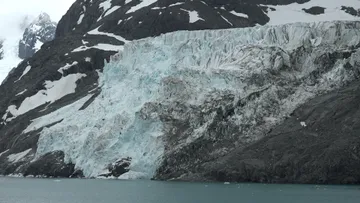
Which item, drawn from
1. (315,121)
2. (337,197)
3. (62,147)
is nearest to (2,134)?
(62,147)

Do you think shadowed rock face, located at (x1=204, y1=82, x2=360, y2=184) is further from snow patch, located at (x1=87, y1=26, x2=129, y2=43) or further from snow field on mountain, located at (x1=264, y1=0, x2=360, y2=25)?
snow patch, located at (x1=87, y1=26, x2=129, y2=43)

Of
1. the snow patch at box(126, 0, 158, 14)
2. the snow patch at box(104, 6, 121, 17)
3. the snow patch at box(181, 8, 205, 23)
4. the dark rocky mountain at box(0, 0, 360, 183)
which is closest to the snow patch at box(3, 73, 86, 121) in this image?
the dark rocky mountain at box(0, 0, 360, 183)

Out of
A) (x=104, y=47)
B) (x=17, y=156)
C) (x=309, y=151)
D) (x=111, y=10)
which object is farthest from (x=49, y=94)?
(x=309, y=151)

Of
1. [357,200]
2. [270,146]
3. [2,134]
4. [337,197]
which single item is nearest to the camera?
[357,200]

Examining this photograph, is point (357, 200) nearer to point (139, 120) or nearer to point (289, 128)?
point (289, 128)

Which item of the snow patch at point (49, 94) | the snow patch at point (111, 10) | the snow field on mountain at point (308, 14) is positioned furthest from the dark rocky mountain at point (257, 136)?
the snow field on mountain at point (308, 14)

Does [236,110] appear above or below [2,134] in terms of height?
above

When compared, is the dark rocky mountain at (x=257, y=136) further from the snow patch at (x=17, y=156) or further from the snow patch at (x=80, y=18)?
the snow patch at (x=80, y=18)
